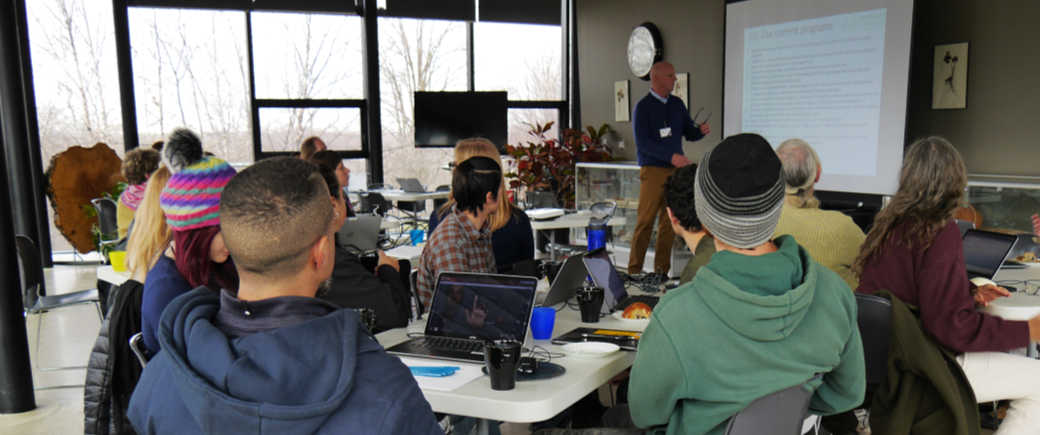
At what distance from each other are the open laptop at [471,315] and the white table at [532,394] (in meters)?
0.14

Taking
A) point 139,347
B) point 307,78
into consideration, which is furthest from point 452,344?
point 307,78

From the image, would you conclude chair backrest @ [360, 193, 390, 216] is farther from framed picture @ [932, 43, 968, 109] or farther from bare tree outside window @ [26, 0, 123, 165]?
framed picture @ [932, 43, 968, 109]

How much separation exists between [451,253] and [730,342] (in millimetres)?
1461

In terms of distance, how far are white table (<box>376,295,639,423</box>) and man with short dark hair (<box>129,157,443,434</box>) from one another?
0.52 meters

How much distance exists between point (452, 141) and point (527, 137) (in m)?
1.15

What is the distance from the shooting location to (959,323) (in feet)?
7.86

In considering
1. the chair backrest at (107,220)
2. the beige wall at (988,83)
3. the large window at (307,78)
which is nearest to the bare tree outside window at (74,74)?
the large window at (307,78)

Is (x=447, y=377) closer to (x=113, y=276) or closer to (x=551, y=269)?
(x=551, y=269)

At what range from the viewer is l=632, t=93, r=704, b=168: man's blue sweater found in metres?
6.38

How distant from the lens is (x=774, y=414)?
1.61m

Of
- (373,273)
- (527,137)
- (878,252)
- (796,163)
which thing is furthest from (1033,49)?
(527,137)

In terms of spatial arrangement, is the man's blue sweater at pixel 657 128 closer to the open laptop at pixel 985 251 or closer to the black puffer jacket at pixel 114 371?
the open laptop at pixel 985 251

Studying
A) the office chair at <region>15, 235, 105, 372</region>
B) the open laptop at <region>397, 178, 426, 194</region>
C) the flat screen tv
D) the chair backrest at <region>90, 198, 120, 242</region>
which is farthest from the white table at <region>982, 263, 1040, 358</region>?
the chair backrest at <region>90, 198, 120, 242</region>

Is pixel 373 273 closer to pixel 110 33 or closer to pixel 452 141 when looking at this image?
pixel 452 141
